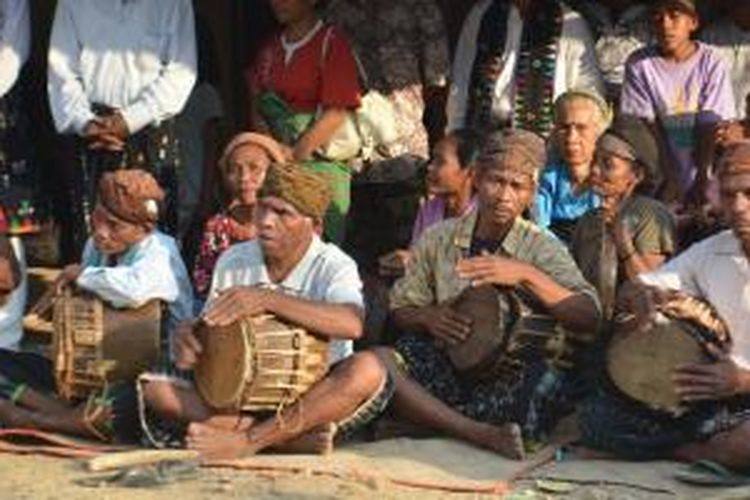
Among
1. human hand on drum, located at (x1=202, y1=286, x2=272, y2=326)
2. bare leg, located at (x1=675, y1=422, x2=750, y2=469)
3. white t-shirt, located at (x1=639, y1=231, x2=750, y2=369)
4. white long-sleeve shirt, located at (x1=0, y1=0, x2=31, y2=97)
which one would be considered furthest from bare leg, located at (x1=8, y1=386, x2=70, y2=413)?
bare leg, located at (x1=675, y1=422, x2=750, y2=469)

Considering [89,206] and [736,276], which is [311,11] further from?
[736,276]

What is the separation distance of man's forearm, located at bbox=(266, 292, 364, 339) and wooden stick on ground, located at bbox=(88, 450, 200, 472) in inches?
24.5

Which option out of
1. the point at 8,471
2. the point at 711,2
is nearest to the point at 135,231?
the point at 8,471

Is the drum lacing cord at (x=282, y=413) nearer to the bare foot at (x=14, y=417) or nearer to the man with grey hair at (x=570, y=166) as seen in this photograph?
the bare foot at (x=14, y=417)

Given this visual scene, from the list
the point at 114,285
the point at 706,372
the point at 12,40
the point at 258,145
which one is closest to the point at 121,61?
the point at 12,40

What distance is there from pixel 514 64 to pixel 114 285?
2.46 m

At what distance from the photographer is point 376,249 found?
844 cm

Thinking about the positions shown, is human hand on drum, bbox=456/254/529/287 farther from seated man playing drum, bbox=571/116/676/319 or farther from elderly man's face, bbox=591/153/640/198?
elderly man's face, bbox=591/153/640/198

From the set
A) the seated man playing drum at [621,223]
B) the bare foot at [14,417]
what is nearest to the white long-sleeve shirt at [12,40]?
the bare foot at [14,417]

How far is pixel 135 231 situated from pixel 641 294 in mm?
2014

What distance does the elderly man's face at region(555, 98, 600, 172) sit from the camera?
281 inches

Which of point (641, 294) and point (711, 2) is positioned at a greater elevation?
point (711, 2)

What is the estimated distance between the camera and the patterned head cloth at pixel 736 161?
234 inches

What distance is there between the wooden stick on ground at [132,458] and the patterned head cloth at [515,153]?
1621mm
